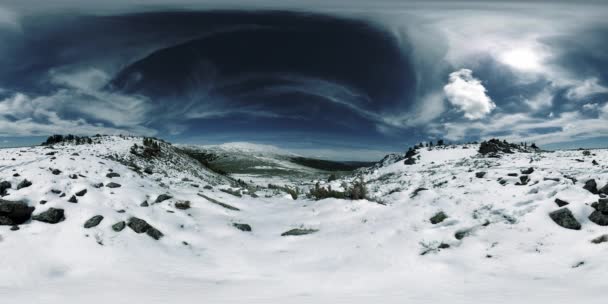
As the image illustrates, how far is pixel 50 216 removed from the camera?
10.3m

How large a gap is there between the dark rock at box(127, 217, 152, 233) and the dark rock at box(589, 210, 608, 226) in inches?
501

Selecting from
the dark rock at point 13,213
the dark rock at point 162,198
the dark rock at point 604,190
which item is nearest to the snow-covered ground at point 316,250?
the dark rock at point 162,198

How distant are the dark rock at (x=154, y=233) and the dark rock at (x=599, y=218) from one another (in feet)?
40.5

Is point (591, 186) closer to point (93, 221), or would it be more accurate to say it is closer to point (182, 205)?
point (182, 205)

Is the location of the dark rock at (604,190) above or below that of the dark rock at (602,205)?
above

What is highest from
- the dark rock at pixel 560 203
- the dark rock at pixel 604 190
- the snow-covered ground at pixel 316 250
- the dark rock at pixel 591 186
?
the dark rock at pixel 591 186

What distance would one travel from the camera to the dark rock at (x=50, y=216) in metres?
10.3

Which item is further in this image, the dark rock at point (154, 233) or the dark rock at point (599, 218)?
the dark rock at point (154, 233)

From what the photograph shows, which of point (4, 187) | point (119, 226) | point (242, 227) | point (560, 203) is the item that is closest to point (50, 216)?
point (119, 226)

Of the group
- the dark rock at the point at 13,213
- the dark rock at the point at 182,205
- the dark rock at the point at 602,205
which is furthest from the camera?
the dark rock at the point at 182,205

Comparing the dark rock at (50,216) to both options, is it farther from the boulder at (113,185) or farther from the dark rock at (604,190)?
the dark rock at (604,190)

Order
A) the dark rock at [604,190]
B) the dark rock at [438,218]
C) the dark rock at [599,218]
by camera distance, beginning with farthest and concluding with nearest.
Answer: the dark rock at [438,218] < the dark rock at [604,190] < the dark rock at [599,218]

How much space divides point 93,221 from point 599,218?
47.1ft

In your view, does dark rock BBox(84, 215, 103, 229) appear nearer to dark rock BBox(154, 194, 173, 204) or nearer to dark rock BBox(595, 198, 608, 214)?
dark rock BBox(154, 194, 173, 204)
